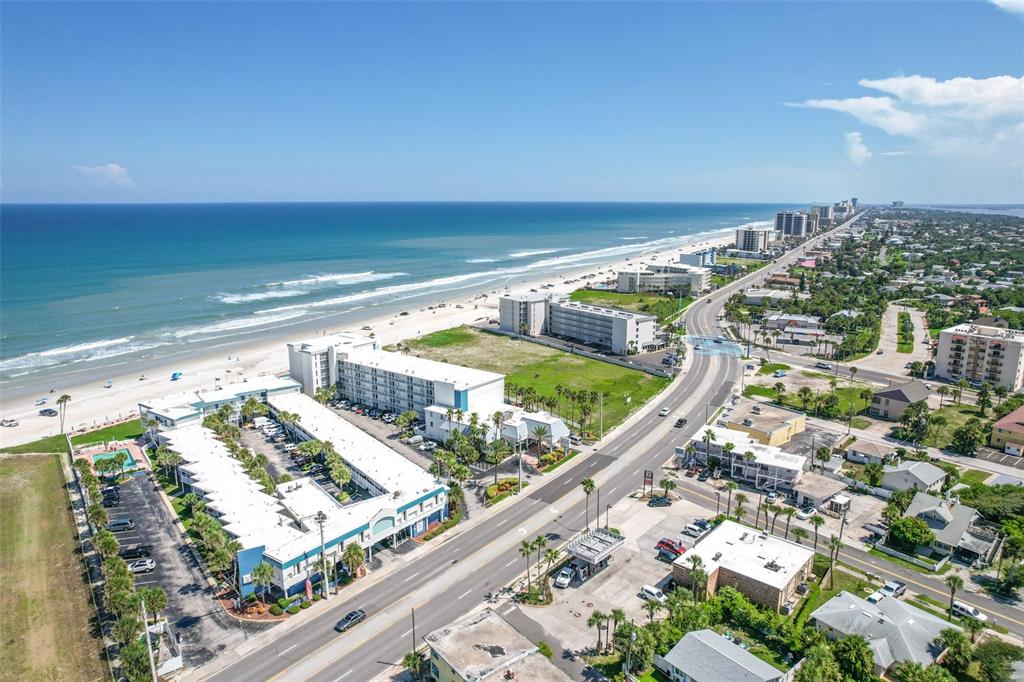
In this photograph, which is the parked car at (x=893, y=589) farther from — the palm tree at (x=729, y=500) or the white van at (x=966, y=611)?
the palm tree at (x=729, y=500)

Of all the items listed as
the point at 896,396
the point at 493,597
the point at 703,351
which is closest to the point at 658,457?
the point at 493,597

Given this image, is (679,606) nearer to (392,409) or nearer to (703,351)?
(392,409)

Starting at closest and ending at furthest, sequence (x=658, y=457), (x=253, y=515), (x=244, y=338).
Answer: (x=253, y=515) < (x=658, y=457) < (x=244, y=338)

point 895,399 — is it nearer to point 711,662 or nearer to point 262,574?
point 711,662

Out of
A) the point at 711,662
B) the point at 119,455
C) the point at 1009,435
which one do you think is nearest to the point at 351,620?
the point at 711,662

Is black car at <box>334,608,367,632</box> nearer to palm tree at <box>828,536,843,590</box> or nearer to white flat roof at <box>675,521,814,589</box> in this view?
white flat roof at <box>675,521,814,589</box>

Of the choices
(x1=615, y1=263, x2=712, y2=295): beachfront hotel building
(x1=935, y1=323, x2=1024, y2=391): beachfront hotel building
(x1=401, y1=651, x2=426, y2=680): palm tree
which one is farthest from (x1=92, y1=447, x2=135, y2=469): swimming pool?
(x1=615, y1=263, x2=712, y2=295): beachfront hotel building
